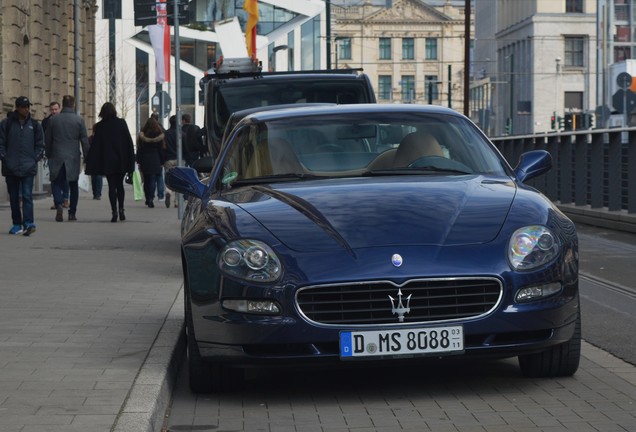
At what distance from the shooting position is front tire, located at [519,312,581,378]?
737 cm

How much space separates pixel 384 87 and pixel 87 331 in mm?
153047

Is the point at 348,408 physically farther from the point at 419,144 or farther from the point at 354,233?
the point at 419,144

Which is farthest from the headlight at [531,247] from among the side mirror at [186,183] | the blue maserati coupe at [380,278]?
the side mirror at [186,183]

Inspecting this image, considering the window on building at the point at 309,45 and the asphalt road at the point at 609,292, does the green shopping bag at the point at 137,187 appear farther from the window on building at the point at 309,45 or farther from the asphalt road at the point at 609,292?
the window on building at the point at 309,45

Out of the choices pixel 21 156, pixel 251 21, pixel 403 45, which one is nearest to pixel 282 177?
pixel 21 156

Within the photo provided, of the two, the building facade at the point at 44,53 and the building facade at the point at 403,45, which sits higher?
the building facade at the point at 403,45

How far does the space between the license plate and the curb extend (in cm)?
88

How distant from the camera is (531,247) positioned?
6992 mm

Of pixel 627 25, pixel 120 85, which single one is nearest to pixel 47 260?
pixel 120 85

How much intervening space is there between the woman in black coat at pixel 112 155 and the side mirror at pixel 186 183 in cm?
1337

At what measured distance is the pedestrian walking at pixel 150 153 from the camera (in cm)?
2769

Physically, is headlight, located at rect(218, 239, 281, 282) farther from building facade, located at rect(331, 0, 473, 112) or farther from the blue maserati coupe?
building facade, located at rect(331, 0, 473, 112)

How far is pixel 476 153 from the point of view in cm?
839

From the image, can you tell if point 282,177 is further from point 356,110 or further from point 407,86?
point 407,86
